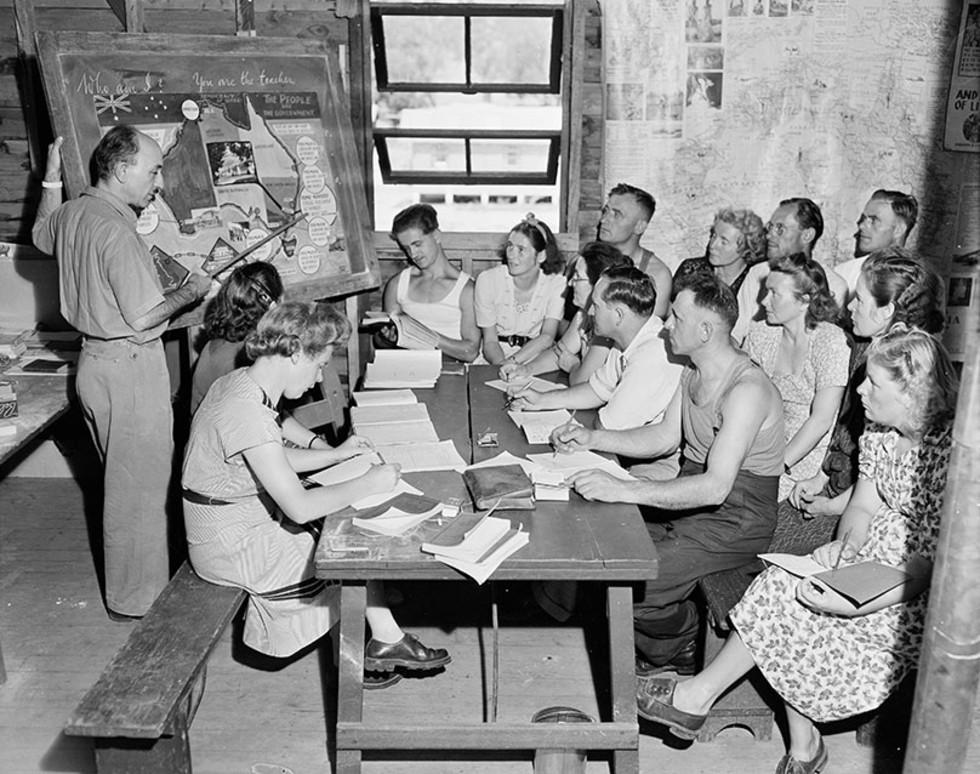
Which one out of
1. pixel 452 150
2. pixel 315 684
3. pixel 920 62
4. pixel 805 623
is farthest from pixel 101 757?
pixel 920 62

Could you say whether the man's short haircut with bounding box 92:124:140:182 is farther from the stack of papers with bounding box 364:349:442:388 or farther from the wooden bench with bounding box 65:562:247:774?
the wooden bench with bounding box 65:562:247:774

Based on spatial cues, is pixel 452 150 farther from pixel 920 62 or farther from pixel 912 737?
pixel 912 737

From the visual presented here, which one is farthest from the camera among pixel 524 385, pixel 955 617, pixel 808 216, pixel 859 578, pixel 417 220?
pixel 417 220

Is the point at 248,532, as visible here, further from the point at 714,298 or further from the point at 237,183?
the point at 237,183

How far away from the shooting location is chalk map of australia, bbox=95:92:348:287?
17.4ft

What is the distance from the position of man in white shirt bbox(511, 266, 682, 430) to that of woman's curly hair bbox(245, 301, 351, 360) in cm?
126

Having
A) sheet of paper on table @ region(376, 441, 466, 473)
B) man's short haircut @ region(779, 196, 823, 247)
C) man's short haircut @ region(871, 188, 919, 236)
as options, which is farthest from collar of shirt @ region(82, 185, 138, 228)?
man's short haircut @ region(871, 188, 919, 236)

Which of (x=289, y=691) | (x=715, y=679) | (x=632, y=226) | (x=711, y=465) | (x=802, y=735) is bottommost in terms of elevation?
(x=289, y=691)

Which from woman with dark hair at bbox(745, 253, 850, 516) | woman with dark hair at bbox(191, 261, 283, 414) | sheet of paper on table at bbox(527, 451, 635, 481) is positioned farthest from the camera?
woman with dark hair at bbox(745, 253, 850, 516)

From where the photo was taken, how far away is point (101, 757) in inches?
134

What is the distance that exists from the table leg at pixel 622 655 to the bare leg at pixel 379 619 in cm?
93

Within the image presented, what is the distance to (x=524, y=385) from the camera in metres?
5.07

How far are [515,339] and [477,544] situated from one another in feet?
9.21

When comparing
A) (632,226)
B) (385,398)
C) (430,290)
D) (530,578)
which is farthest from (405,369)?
Answer: (530,578)
